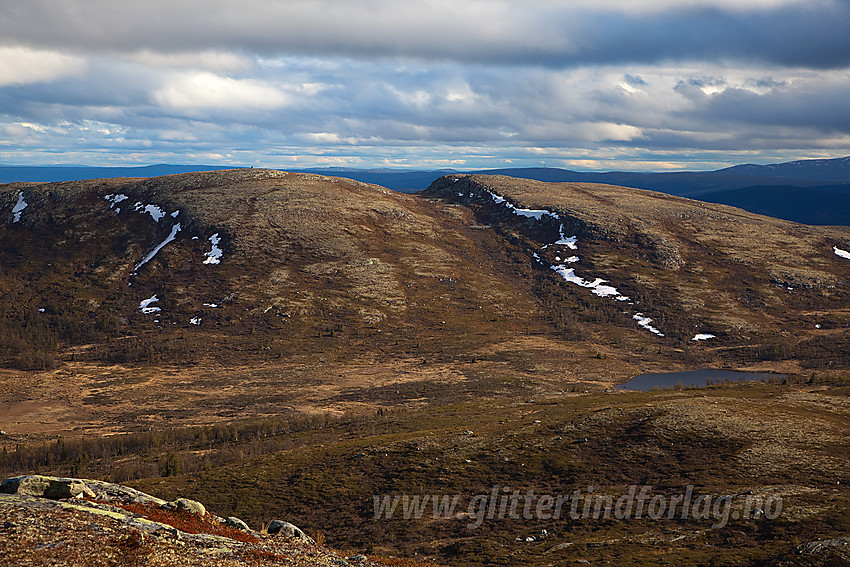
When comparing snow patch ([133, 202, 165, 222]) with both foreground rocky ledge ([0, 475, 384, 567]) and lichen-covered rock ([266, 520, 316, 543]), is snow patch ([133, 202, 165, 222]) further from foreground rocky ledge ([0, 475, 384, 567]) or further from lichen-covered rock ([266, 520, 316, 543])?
lichen-covered rock ([266, 520, 316, 543])

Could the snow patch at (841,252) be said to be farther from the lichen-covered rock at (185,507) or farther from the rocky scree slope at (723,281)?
the lichen-covered rock at (185,507)

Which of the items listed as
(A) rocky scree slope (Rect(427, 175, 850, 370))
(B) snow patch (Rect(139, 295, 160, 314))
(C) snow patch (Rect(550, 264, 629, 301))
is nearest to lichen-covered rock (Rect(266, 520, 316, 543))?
(A) rocky scree slope (Rect(427, 175, 850, 370))

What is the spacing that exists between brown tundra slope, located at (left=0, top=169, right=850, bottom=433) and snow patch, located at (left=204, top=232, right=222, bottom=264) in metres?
0.72

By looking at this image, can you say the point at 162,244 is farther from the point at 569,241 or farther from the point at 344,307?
the point at 569,241

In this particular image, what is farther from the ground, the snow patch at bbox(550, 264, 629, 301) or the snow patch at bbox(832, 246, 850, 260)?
the snow patch at bbox(832, 246, 850, 260)

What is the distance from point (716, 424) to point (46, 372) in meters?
117

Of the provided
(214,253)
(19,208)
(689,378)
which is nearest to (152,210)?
(214,253)

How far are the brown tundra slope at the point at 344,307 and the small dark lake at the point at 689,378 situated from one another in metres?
3.92

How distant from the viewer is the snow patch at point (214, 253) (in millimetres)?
161613

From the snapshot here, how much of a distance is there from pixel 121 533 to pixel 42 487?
21.4 ft

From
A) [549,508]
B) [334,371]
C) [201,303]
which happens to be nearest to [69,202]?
[201,303]

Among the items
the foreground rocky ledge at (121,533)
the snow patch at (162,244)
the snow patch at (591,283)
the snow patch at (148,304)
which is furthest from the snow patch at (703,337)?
the snow patch at (162,244)

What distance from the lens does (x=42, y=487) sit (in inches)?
1068

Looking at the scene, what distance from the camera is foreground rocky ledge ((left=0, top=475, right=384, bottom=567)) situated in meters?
21.9
